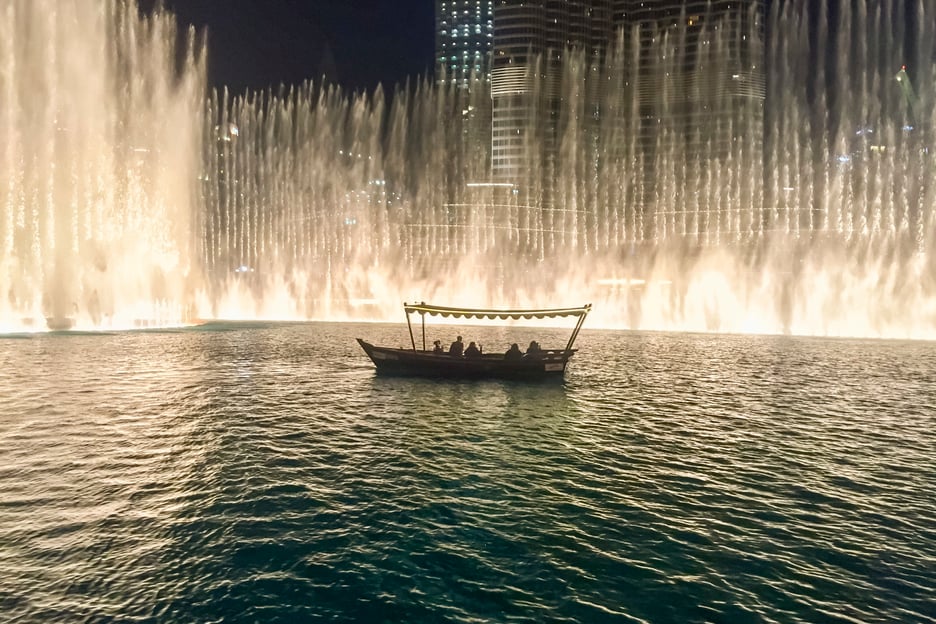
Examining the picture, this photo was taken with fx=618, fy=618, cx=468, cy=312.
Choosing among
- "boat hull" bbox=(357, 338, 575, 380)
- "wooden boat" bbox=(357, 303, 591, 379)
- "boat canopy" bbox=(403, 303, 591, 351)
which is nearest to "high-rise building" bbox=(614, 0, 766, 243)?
"boat canopy" bbox=(403, 303, 591, 351)

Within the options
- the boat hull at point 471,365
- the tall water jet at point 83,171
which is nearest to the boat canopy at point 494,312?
the boat hull at point 471,365

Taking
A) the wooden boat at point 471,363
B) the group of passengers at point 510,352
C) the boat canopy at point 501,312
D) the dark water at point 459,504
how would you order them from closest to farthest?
1. the dark water at point 459,504
2. the group of passengers at point 510,352
3. the wooden boat at point 471,363
4. the boat canopy at point 501,312

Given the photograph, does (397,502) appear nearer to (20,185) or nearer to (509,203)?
(20,185)

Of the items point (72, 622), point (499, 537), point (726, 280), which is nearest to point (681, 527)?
point (499, 537)

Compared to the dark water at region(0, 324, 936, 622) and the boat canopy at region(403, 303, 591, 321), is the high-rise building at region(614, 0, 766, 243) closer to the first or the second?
the boat canopy at region(403, 303, 591, 321)

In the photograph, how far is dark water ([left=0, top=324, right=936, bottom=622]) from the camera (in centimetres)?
1027

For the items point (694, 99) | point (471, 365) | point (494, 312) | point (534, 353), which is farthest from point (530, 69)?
point (471, 365)

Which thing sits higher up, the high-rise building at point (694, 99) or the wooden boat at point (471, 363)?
the high-rise building at point (694, 99)

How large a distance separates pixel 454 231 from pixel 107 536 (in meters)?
95.6

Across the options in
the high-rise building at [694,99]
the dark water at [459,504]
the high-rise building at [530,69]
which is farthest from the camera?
the high-rise building at [530,69]

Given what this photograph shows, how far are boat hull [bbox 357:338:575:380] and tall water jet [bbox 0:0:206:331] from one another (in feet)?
115

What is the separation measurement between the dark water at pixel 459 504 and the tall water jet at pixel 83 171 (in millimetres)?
30070

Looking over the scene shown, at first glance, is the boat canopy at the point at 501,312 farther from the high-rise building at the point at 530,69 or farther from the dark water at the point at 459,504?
the high-rise building at the point at 530,69

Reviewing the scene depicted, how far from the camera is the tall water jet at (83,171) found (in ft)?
164
